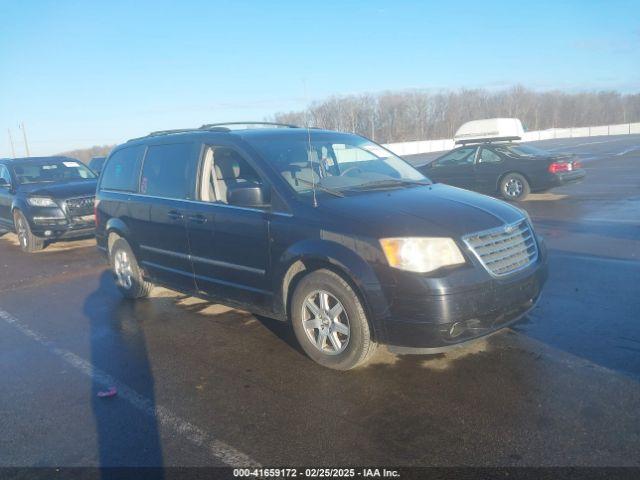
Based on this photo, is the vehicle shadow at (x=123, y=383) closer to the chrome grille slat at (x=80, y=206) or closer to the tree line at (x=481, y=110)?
the chrome grille slat at (x=80, y=206)

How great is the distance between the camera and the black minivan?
3.70 m

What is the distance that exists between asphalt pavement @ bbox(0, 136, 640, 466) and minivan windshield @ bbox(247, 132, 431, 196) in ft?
4.84

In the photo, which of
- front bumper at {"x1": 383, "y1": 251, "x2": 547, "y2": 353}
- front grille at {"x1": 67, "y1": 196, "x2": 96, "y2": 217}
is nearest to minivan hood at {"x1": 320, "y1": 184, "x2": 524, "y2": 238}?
front bumper at {"x1": 383, "y1": 251, "x2": 547, "y2": 353}

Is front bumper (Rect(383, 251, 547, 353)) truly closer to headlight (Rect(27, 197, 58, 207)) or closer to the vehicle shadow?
the vehicle shadow

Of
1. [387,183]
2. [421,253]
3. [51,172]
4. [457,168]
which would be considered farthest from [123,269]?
[457,168]

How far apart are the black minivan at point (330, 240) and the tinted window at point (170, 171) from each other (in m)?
0.02

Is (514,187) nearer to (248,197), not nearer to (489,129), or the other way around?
(489,129)

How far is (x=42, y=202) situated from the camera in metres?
10.1

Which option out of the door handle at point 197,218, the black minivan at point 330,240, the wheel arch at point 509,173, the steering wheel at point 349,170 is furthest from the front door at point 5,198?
the wheel arch at point 509,173

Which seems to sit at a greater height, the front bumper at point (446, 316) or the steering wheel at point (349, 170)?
the steering wheel at point (349, 170)

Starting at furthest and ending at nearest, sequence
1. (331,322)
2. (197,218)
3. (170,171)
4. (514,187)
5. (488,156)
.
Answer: (488,156) → (514,187) → (170,171) → (197,218) → (331,322)

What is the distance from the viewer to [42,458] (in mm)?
3186

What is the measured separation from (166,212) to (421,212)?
2756mm

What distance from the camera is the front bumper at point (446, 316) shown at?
3.60 metres
